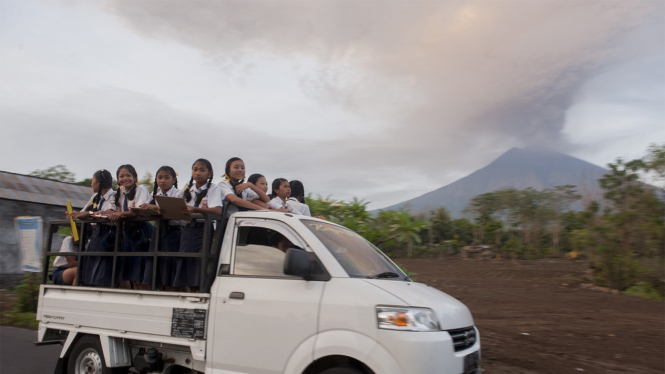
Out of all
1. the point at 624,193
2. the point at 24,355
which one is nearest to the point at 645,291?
the point at 624,193

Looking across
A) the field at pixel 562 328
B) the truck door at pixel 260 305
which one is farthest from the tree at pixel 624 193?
the truck door at pixel 260 305

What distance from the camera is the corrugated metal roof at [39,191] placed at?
52.7 feet

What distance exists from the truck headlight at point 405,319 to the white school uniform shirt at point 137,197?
3.34 metres

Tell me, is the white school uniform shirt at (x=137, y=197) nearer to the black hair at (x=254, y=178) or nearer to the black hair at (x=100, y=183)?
the black hair at (x=100, y=183)

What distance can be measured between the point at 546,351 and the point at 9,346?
26.9 ft

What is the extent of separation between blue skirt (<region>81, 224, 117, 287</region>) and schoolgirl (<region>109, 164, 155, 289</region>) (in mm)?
202

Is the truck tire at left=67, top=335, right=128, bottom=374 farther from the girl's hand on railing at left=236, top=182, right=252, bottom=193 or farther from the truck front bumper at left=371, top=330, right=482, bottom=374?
the truck front bumper at left=371, top=330, right=482, bottom=374

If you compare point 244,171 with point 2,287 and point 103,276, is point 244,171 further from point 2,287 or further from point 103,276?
point 2,287

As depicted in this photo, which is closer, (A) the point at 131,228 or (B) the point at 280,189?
(A) the point at 131,228

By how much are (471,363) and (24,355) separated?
661 cm

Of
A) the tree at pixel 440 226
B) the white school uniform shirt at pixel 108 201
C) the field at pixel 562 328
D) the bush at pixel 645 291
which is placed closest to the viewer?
the white school uniform shirt at pixel 108 201

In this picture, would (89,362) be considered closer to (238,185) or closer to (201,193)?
(201,193)

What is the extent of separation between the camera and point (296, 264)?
340 cm

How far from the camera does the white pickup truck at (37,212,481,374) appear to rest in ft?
10.7
